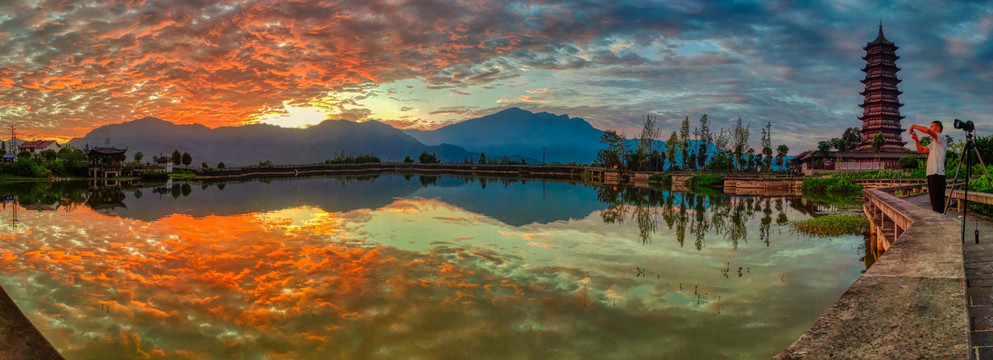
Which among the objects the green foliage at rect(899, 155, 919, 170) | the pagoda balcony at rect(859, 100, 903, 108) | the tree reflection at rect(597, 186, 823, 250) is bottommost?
the tree reflection at rect(597, 186, 823, 250)

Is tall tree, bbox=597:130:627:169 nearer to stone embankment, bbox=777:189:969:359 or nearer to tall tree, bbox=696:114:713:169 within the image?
tall tree, bbox=696:114:713:169

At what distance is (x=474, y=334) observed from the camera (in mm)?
6977

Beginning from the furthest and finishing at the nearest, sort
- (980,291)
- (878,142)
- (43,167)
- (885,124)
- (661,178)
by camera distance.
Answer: (885,124) → (878,142) → (661,178) → (43,167) → (980,291)

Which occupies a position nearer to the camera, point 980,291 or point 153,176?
point 980,291

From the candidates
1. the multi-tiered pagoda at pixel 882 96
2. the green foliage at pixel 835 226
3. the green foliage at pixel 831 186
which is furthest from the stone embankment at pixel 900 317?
the multi-tiered pagoda at pixel 882 96

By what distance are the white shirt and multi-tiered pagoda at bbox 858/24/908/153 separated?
68.7 meters

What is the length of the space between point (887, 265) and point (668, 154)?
68875 millimetres

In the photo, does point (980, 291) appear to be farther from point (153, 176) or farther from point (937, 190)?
point (153, 176)

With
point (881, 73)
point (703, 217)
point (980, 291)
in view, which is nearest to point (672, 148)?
point (881, 73)

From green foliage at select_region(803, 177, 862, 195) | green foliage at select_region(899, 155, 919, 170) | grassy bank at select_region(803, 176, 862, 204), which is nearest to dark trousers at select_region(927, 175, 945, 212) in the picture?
grassy bank at select_region(803, 176, 862, 204)

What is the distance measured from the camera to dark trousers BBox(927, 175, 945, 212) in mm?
8805

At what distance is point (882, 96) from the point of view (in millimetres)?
65250

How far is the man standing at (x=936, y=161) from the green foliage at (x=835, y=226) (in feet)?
27.7

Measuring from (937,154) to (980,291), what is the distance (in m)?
5.28
